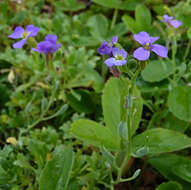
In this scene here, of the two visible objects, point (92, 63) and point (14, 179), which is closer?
point (14, 179)

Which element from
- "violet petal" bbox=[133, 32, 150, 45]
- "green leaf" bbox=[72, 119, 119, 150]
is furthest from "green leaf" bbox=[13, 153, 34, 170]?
"violet petal" bbox=[133, 32, 150, 45]

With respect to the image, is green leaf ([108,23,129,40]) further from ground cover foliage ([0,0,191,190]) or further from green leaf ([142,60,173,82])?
green leaf ([142,60,173,82])

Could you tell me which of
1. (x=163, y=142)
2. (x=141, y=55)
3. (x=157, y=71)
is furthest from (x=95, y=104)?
(x=141, y=55)

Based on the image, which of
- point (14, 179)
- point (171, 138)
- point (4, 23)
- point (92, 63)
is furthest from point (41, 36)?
point (171, 138)

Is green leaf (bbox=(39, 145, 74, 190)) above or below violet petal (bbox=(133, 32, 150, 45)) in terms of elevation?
below

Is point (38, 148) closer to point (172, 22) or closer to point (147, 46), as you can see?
point (147, 46)

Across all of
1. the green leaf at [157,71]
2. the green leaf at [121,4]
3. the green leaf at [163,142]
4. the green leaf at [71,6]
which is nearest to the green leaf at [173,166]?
the green leaf at [163,142]

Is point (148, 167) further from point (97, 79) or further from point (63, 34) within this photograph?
point (63, 34)

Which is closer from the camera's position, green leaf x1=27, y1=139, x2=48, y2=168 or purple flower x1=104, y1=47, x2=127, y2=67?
purple flower x1=104, y1=47, x2=127, y2=67

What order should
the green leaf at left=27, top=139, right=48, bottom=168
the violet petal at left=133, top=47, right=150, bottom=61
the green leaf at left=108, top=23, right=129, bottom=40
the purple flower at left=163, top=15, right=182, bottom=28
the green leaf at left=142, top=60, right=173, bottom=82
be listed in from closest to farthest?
the violet petal at left=133, top=47, right=150, bottom=61 → the green leaf at left=27, top=139, right=48, bottom=168 → the purple flower at left=163, top=15, right=182, bottom=28 → the green leaf at left=142, top=60, right=173, bottom=82 → the green leaf at left=108, top=23, right=129, bottom=40
